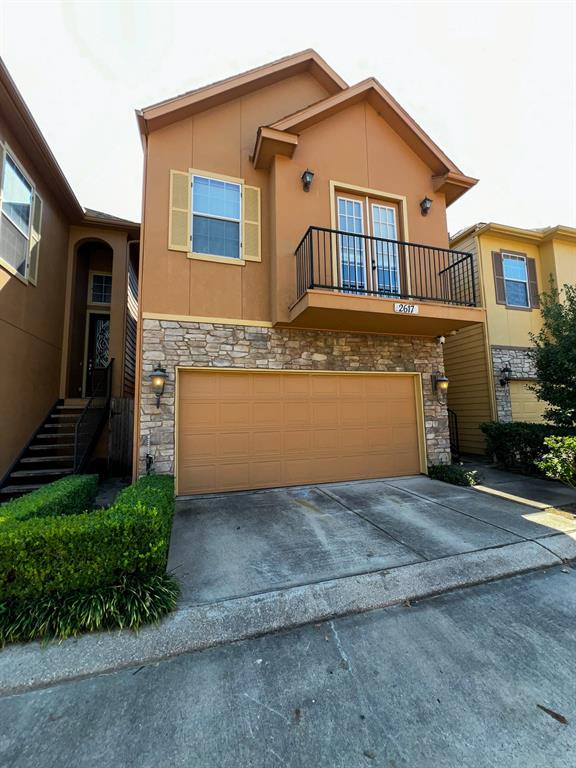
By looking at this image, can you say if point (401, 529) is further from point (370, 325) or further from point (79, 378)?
point (79, 378)

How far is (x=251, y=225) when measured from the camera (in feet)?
21.8

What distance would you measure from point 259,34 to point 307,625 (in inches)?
366

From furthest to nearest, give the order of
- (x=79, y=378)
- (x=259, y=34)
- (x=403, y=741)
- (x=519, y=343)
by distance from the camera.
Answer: (x=519, y=343)
(x=79, y=378)
(x=259, y=34)
(x=403, y=741)

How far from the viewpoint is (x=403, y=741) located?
5.91 feet

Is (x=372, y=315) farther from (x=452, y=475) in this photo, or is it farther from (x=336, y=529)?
(x=336, y=529)

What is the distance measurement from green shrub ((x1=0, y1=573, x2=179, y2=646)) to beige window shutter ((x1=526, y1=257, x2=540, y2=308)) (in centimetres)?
1196

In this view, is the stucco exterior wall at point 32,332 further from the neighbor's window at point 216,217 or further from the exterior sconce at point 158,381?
the neighbor's window at point 216,217

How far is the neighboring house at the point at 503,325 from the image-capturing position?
9336mm

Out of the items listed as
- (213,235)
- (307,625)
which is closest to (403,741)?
(307,625)

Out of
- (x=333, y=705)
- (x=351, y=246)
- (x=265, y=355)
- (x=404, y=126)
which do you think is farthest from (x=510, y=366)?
(x=333, y=705)

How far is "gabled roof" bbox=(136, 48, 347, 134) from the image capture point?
6.18m

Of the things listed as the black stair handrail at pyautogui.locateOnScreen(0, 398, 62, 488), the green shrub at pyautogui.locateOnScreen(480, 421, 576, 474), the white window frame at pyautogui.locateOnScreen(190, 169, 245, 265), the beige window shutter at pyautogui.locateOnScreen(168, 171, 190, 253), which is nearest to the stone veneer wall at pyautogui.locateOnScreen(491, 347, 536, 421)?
the green shrub at pyautogui.locateOnScreen(480, 421, 576, 474)

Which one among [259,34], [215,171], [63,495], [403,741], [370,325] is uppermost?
[259,34]

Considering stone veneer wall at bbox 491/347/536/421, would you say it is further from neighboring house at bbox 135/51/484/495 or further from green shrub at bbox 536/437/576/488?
green shrub at bbox 536/437/576/488
